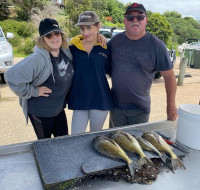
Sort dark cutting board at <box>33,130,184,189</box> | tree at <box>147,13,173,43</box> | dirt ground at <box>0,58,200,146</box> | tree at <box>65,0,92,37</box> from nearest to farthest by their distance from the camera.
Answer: dark cutting board at <box>33,130,184,189</box> < dirt ground at <box>0,58,200,146</box> < tree at <box>65,0,92,37</box> < tree at <box>147,13,173,43</box>

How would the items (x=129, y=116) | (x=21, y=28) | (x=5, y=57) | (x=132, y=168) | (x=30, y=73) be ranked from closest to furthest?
(x=132, y=168), (x=30, y=73), (x=129, y=116), (x=5, y=57), (x=21, y=28)

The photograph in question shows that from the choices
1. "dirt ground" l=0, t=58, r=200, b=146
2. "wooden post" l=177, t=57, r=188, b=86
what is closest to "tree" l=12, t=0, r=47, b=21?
"dirt ground" l=0, t=58, r=200, b=146

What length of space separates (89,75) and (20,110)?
3.98 meters

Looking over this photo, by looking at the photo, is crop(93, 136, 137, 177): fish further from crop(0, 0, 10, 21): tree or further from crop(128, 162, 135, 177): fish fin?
crop(0, 0, 10, 21): tree

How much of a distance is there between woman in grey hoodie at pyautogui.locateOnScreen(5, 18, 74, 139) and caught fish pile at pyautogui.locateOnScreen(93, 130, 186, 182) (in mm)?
908

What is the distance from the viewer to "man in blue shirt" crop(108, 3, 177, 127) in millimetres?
2715

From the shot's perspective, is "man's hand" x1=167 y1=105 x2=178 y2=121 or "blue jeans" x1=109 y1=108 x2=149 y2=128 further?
"blue jeans" x1=109 y1=108 x2=149 y2=128

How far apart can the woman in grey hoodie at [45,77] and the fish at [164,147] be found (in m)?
1.06

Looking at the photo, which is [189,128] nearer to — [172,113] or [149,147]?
[149,147]

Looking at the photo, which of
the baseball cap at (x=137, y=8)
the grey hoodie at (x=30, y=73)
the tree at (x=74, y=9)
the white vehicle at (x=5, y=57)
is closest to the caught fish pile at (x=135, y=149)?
the grey hoodie at (x=30, y=73)

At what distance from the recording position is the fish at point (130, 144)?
1.66 meters

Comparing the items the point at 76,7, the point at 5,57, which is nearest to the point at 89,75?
the point at 5,57

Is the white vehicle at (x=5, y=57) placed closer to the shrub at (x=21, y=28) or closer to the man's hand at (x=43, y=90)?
the man's hand at (x=43, y=90)

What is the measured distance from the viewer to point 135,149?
1734mm
